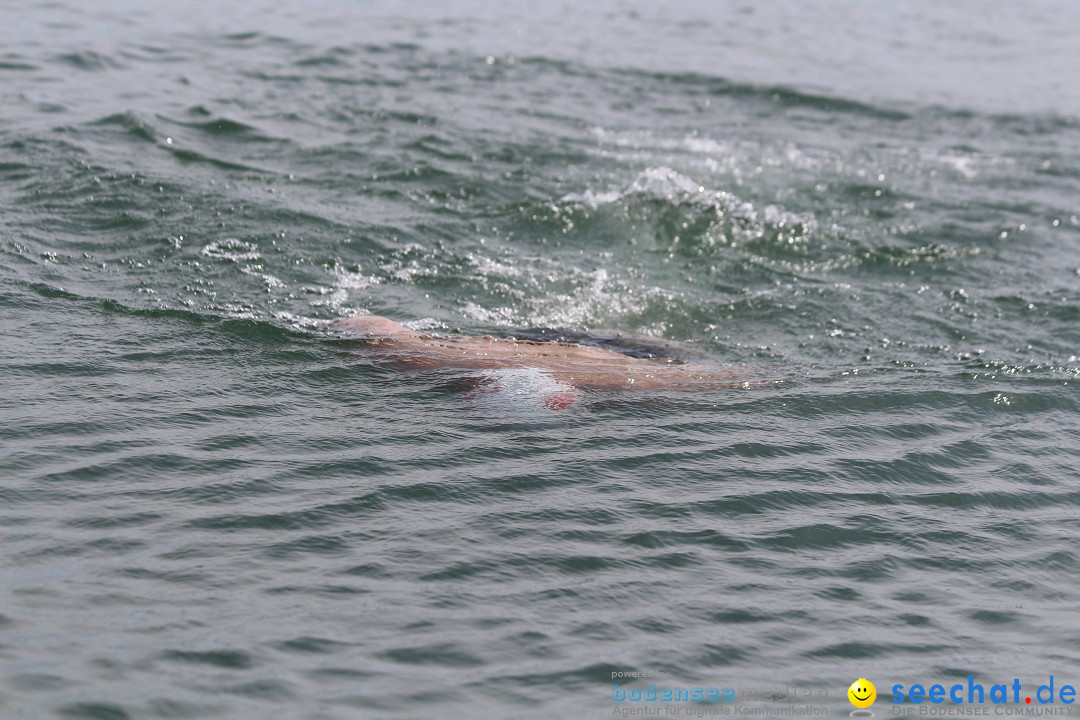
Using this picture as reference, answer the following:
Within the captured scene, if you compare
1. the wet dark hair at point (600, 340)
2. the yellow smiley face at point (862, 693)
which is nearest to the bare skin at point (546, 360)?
the wet dark hair at point (600, 340)

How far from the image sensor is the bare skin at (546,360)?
7160 mm

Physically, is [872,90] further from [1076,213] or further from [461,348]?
[461,348]

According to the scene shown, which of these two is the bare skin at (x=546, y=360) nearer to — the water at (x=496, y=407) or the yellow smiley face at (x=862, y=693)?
the water at (x=496, y=407)

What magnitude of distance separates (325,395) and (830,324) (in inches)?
150

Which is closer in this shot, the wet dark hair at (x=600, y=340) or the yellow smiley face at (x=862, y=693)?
the yellow smiley face at (x=862, y=693)

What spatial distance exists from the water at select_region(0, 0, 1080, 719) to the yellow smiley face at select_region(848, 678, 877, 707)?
1.9 inches

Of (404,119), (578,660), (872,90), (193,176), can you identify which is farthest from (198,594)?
(872,90)

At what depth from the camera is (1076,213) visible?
11664mm

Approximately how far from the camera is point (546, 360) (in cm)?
730

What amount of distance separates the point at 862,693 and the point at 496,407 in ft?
9.23

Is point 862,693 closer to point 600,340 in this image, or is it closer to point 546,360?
point 546,360

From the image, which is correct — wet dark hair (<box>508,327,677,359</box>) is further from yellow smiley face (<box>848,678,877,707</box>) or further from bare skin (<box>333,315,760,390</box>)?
yellow smiley face (<box>848,678,877,707</box>)

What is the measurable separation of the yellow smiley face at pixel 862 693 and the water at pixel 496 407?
48 mm

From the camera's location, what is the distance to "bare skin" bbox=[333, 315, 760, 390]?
282 inches
